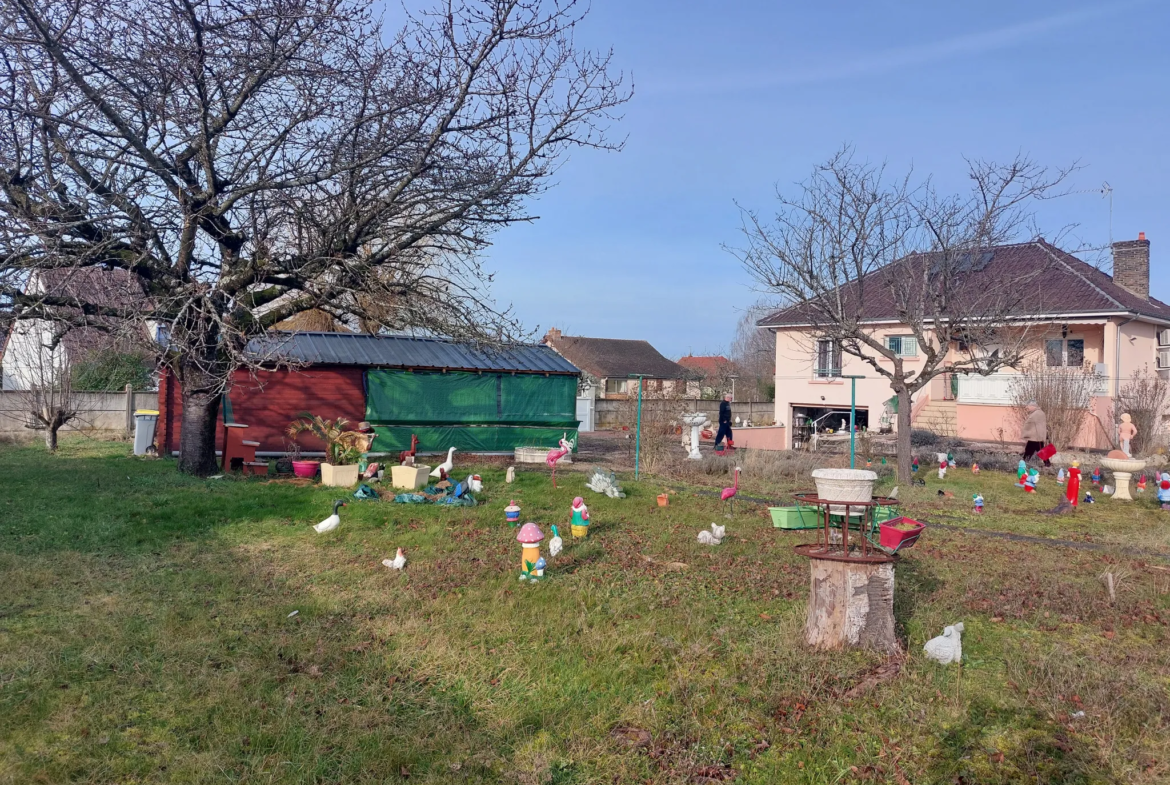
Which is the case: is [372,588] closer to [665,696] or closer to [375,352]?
[665,696]

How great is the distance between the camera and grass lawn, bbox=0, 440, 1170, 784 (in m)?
3.70

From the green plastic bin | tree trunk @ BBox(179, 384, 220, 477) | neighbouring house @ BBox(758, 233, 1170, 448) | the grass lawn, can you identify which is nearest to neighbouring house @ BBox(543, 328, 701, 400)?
neighbouring house @ BBox(758, 233, 1170, 448)

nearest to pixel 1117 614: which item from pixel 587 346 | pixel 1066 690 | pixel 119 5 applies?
pixel 1066 690

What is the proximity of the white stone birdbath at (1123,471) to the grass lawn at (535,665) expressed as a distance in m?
5.70

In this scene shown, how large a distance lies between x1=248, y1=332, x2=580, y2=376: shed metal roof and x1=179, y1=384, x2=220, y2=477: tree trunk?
12.6 feet

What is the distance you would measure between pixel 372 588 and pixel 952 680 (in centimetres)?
447

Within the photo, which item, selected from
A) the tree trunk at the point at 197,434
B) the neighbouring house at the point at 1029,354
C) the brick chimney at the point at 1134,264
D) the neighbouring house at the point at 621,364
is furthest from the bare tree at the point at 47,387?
the neighbouring house at the point at 621,364

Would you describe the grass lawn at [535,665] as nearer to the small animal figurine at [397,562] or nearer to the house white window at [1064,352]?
the small animal figurine at [397,562]

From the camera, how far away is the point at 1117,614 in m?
6.05

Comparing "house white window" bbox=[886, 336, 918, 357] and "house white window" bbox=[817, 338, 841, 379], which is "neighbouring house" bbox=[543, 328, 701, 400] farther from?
"house white window" bbox=[886, 336, 918, 357]

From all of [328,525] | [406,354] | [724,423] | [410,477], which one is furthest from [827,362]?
[328,525]

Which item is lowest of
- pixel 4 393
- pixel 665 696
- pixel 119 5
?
pixel 665 696

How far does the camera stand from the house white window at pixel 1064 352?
22.6 m

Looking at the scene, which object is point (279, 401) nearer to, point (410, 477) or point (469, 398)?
point (469, 398)
